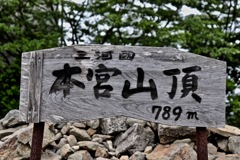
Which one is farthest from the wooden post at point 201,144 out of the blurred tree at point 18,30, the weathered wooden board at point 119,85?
the blurred tree at point 18,30

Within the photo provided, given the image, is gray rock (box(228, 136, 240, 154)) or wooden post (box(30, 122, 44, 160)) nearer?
wooden post (box(30, 122, 44, 160))

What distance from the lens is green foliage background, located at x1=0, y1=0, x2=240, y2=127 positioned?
6352 millimetres

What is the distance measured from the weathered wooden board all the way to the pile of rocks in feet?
3.06

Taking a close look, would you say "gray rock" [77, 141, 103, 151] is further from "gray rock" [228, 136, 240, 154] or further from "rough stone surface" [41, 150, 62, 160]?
"gray rock" [228, 136, 240, 154]

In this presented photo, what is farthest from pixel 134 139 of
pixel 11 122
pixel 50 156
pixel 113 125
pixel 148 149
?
pixel 11 122

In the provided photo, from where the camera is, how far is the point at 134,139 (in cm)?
A: 387

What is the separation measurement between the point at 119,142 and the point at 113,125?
19 cm

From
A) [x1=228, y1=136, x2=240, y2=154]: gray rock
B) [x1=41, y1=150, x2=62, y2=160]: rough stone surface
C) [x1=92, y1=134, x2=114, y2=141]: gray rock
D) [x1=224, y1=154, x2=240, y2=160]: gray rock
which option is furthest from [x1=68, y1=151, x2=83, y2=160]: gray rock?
[x1=228, y1=136, x2=240, y2=154]: gray rock

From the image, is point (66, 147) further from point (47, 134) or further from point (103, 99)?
point (103, 99)

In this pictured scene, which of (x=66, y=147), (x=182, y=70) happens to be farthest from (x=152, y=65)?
(x=66, y=147)

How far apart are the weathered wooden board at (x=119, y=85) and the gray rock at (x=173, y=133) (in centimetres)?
103

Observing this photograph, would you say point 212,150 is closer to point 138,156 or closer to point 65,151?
point 138,156

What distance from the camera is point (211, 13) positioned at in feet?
25.2

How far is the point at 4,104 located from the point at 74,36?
1757 mm
